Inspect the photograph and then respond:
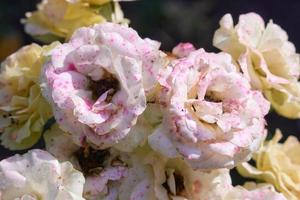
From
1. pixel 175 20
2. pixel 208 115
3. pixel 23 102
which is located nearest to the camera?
pixel 208 115

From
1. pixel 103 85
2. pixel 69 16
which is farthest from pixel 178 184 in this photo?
pixel 69 16

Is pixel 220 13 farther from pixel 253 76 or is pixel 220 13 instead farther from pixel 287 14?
pixel 253 76

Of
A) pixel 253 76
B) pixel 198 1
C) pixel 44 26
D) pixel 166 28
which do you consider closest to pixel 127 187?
pixel 253 76

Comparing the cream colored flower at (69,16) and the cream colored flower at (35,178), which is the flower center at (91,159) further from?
the cream colored flower at (69,16)

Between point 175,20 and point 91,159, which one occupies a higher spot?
point 91,159

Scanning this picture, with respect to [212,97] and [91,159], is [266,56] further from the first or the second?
[91,159]
